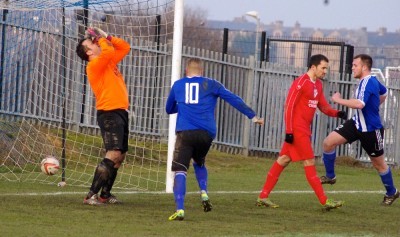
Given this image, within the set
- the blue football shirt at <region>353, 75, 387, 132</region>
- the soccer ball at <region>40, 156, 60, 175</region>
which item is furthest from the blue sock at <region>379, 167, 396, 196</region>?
the soccer ball at <region>40, 156, 60, 175</region>

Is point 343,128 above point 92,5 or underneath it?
underneath

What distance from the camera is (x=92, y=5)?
16.5 metres

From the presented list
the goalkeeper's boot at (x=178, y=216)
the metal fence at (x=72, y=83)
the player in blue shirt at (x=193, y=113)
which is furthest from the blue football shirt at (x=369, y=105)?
the metal fence at (x=72, y=83)

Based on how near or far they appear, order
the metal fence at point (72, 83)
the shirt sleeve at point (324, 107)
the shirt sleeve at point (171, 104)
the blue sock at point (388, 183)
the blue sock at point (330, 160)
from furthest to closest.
A: the metal fence at point (72, 83)
the blue sock at point (330, 160)
the blue sock at point (388, 183)
the shirt sleeve at point (324, 107)
the shirt sleeve at point (171, 104)

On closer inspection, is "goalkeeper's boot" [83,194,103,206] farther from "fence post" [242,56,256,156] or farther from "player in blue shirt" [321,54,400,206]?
"fence post" [242,56,256,156]

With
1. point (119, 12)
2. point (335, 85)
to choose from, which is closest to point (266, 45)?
point (335, 85)

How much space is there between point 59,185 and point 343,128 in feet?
13.3

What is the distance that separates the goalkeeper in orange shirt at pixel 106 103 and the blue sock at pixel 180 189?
1133mm

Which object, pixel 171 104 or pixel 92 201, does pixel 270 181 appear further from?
pixel 92 201

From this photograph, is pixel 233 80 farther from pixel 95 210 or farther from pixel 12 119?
pixel 95 210

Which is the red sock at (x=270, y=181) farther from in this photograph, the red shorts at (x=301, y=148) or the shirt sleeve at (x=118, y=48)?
the shirt sleeve at (x=118, y=48)

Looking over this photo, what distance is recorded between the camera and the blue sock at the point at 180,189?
11.9 metres

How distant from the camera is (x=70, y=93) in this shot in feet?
61.8

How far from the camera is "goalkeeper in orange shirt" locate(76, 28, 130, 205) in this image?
42.8 feet
